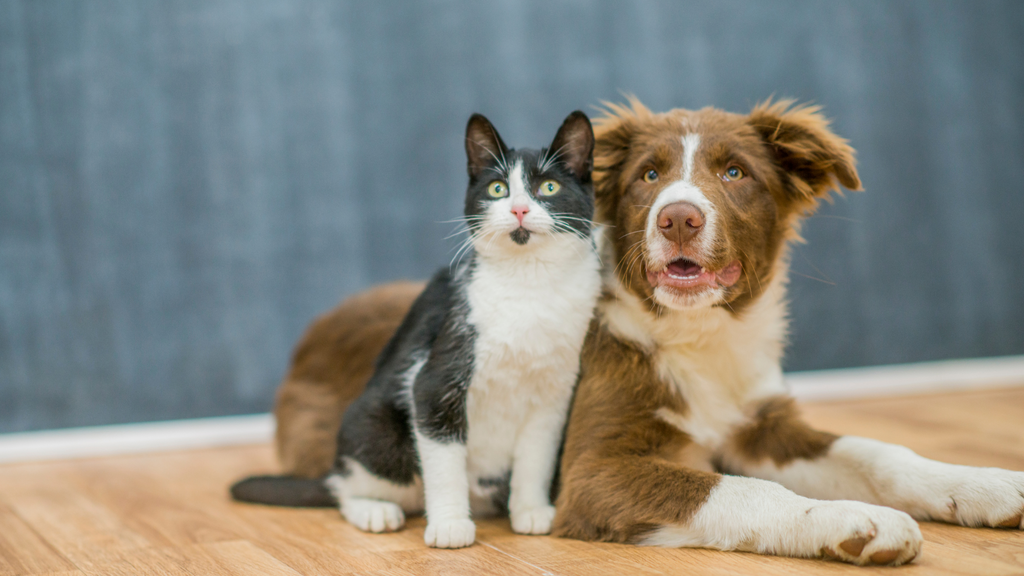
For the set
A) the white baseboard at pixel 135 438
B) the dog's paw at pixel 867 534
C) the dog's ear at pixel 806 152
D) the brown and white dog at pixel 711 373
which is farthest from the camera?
the white baseboard at pixel 135 438

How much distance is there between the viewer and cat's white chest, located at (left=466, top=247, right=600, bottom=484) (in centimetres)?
149

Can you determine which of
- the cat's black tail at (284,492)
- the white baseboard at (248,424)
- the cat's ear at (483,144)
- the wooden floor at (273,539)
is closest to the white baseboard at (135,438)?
the white baseboard at (248,424)

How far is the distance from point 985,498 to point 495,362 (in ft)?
2.97

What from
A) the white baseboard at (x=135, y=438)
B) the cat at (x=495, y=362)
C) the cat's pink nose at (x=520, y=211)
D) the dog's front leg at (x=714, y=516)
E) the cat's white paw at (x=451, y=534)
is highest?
the cat's pink nose at (x=520, y=211)

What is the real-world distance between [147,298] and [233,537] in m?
1.48

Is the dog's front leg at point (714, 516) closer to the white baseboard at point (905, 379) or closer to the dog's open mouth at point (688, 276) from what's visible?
the dog's open mouth at point (688, 276)

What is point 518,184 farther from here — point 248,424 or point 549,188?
point 248,424

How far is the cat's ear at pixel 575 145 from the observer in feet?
5.04

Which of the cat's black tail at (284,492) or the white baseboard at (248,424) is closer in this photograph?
the cat's black tail at (284,492)

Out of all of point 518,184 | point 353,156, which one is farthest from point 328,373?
point 353,156

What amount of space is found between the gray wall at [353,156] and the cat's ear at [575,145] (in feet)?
4.07

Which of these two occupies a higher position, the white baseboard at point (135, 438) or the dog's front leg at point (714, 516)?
the dog's front leg at point (714, 516)

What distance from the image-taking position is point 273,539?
1.58m

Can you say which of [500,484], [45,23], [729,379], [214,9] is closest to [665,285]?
[729,379]
